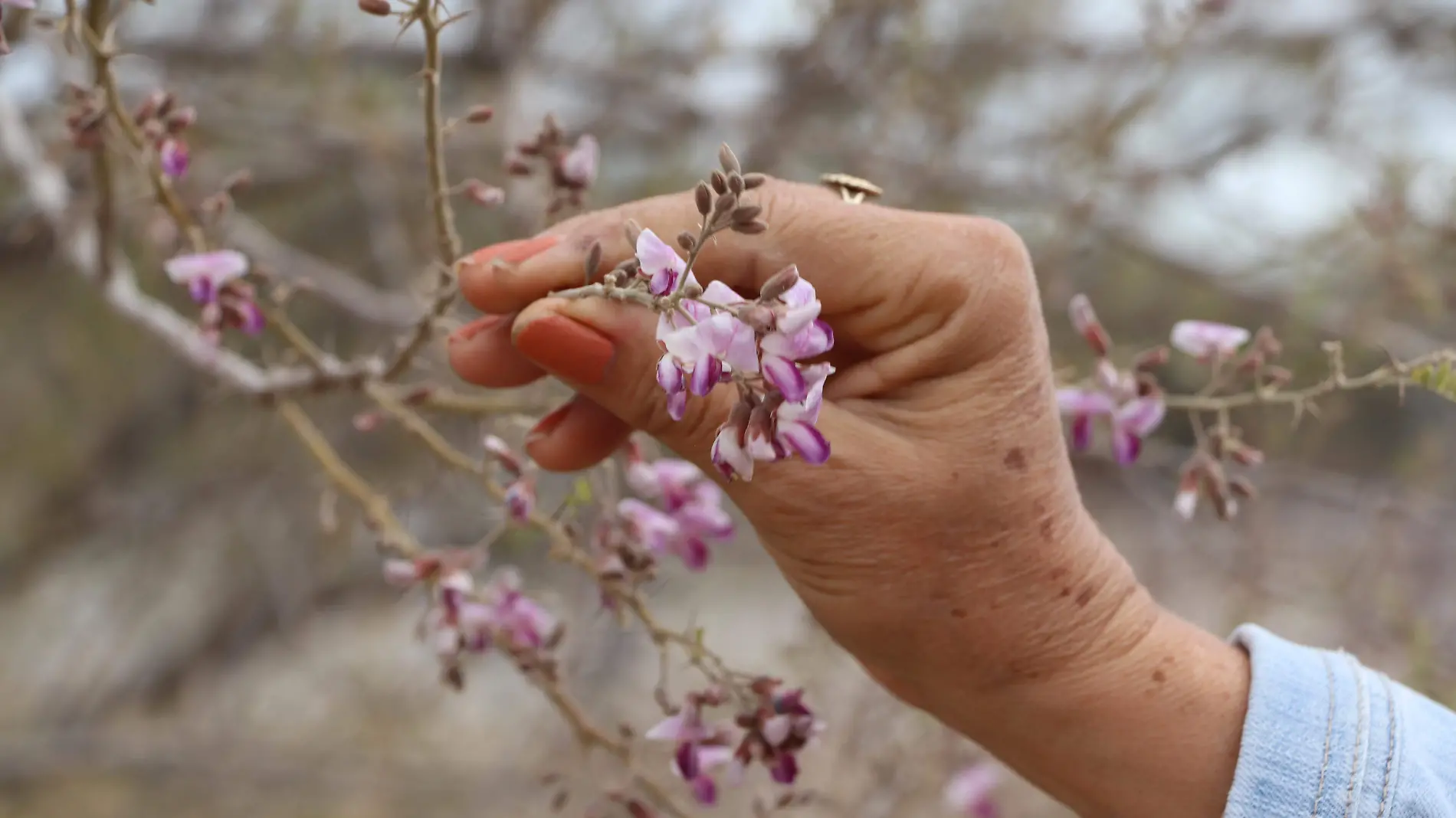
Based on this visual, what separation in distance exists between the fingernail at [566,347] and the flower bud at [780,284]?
22 cm

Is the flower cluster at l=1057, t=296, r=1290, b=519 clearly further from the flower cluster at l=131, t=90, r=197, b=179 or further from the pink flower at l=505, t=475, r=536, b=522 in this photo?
the flower cluster at l=131, t=90, r=197, b=179

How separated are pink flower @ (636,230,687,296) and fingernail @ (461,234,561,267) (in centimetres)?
19

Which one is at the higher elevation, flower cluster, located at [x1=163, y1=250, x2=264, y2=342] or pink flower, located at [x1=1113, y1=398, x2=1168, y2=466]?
flower cluster, located at [x1=163, y1=250, x2=264, y2=342]

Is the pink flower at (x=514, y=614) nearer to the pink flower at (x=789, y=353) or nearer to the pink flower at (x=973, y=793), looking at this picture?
the pink flower at (x=789, y=353)

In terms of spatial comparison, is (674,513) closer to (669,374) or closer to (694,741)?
(694,741)

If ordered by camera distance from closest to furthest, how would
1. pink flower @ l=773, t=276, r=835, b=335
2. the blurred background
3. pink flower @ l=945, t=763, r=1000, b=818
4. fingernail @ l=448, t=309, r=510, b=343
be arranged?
1. pink flower @ l=773, t=276, r=835, b=335
2. fingernail @ l=448, t=309, r=510, b=343
3. pink flower @ l=945, t=763, r=1000, b=818
4. the blurred background

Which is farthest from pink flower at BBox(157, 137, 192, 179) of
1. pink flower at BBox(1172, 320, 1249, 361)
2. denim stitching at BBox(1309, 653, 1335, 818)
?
denim stitching at BBox(1309, 653, 1335, 818)

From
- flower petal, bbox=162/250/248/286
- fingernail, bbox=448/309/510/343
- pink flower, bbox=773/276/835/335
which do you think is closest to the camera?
pink flower, bbox=773/276/835/335

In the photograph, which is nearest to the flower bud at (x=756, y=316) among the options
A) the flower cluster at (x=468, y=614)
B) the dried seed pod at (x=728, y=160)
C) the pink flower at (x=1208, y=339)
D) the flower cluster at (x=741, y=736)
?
the dried seed pod at (x=728, y=160)

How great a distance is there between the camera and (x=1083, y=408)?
1.28 metres

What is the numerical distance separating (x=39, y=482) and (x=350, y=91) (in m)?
2.30

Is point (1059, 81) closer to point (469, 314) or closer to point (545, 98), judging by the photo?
point (545, 98)

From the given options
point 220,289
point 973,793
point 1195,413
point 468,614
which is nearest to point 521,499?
point 468,614

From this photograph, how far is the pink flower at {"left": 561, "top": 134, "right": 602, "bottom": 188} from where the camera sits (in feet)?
3.75
